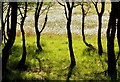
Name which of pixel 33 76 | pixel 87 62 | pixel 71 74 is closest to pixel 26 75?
pixel 33 76

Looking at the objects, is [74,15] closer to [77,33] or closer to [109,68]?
[77,33]

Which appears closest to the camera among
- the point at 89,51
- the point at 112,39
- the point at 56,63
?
the point at 112,39

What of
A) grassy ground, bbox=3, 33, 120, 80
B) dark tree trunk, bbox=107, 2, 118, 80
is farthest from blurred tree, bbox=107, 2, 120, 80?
grassy ground, bbox=3, 33, 120, 80

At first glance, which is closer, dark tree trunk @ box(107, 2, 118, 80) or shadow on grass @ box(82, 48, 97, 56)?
dark tree trunk @ box(107, 2, 118, 80)

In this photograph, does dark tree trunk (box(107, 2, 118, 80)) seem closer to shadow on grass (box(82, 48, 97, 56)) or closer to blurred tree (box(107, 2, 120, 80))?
blurred tree (box(107, 2, 120, 80))

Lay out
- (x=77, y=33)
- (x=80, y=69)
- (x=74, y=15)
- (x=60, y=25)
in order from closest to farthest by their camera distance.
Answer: (x=80, y=69), (x=77, y=33), (x=60, y=25), (x=74, y=15)

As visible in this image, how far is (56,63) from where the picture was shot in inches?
936

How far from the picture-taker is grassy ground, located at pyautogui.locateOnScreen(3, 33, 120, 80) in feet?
67.9

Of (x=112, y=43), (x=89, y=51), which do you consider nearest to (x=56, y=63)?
(x=89, y=51)

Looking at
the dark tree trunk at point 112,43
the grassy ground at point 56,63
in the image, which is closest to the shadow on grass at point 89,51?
the grassy ground at point 56,63

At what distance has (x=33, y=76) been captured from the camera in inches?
810

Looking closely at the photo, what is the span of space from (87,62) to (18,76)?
578 centimetres

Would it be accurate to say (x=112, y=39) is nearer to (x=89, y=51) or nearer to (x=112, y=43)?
(x=112, y=43)

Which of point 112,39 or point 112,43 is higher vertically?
point 112,39
